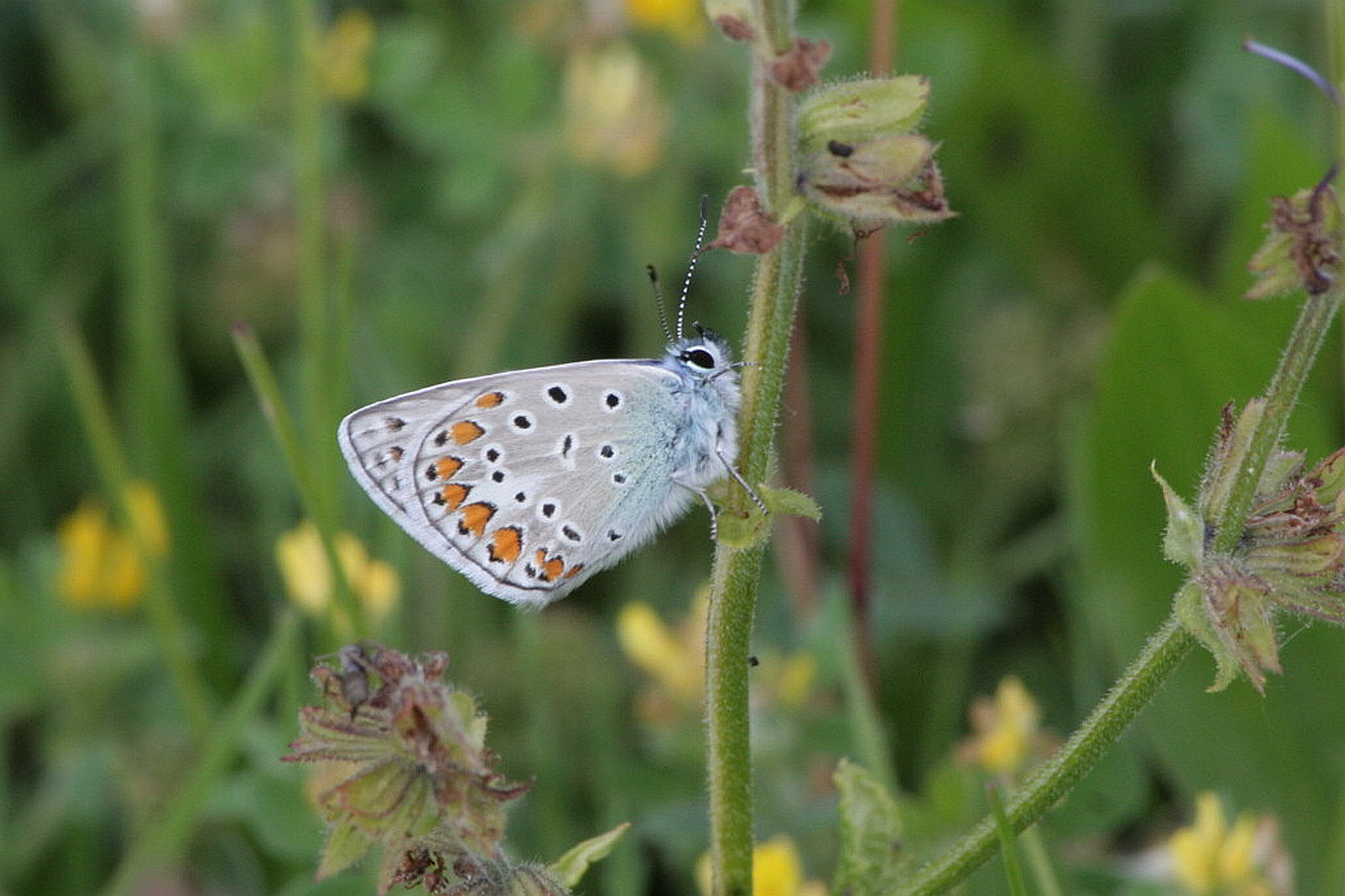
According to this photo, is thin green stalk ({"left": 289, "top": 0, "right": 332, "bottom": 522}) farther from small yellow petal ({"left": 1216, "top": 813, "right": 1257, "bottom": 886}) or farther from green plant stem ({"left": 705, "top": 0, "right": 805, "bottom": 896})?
small yellow petal ({"left": 1216, "top": 813, "right": 1257, "bottom": 886})

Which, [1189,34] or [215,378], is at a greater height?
[1189,34]

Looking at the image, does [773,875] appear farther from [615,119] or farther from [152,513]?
[615,119]

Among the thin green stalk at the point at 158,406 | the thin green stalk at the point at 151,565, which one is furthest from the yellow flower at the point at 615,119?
the thin green stalk at the point at 151,565

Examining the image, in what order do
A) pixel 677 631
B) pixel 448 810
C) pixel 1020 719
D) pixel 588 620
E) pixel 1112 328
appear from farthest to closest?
1. pixel 588 620
2. pixel 677 631
3. pixel 1112 328
4. pixel 1020 719
5. pixel 448 810

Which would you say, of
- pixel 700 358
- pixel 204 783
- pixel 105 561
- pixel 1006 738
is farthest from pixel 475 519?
pixel 105 561

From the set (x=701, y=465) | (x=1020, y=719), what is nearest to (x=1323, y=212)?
(x=701, y=465)

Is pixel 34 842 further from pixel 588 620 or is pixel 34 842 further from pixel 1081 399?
pixel 1081 399
